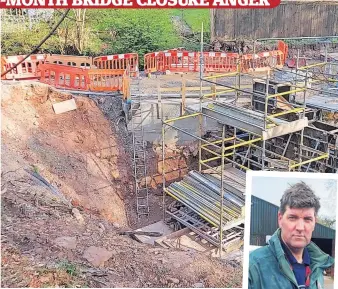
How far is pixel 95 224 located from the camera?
391 inches

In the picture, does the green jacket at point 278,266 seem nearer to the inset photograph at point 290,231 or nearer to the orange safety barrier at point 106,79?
the inset photograph at point 290,231

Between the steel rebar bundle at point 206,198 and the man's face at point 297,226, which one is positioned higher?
the man's face at point 297,226

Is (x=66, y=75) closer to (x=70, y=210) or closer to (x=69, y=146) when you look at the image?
(x=69, y=146)

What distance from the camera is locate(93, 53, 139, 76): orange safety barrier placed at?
1586 cm

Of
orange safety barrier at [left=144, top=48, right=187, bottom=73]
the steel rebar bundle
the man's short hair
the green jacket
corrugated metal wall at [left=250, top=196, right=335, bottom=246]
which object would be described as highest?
orange safety barrier at [left=144, top=48, right=187, bottom=73]

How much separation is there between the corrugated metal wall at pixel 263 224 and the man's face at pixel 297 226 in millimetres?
140

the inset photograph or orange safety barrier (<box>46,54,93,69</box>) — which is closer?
the inset photograph

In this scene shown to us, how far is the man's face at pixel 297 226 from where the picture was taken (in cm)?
595

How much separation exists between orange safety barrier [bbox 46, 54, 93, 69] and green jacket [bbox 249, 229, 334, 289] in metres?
10.8

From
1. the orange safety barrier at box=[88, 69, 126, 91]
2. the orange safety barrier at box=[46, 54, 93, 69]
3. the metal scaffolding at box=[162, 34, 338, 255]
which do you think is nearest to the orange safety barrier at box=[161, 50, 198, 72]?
the orange safety barrier at box=[88, 69, 126, 91]

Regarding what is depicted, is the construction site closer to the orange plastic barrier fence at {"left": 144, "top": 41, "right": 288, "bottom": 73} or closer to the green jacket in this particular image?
the orange plastic barrier fence at {"left": 144, "top": 41, "right": 288, "bottom": 73}

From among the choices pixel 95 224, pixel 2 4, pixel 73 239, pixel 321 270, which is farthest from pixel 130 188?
pixel 321 270

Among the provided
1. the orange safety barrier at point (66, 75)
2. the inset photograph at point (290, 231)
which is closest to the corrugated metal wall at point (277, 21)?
the orange safety barrier at point (66, 75)

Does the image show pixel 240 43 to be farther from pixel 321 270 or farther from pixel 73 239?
pixel 321 270
